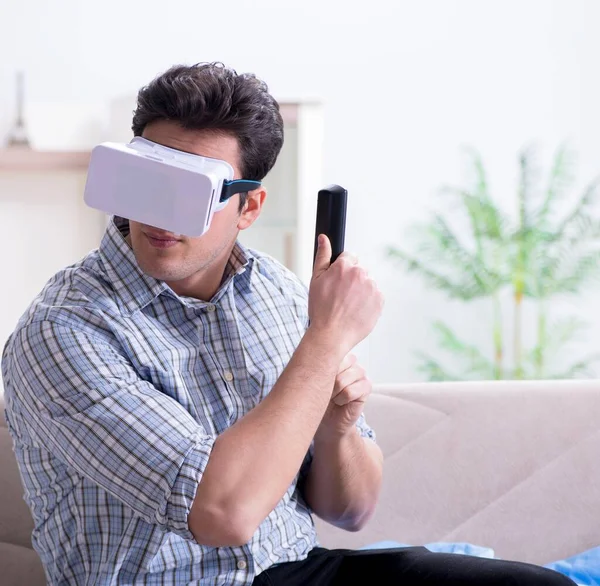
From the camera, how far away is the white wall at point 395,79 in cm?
419

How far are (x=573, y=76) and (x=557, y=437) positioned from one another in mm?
3072

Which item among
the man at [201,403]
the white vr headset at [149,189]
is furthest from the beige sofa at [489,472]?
the white vr headset at [149,189]

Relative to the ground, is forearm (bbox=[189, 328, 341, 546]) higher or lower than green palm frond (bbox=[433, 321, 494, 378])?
A: higher

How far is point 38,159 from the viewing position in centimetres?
391

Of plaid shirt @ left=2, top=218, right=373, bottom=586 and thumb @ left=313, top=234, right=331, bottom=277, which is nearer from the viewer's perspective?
plaid shirt @ left=2, top=218, right=373, bottom=586

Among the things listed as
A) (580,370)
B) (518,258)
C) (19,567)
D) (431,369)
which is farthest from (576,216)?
(19,567)

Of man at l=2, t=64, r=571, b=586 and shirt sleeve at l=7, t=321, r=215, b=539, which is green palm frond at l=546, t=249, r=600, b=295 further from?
shirt sleeve at l=7, t=321, r=215, b=539

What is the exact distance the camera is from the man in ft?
4.10

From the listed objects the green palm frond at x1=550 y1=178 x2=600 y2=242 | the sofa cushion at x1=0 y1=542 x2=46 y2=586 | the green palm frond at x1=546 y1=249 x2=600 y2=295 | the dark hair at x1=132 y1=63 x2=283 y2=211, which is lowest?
the sofa cushion at x1=0 y1=542 x2=46 y2=586

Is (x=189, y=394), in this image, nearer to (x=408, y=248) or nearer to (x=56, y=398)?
(x=56, y=398)

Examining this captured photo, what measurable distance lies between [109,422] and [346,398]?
41 cm

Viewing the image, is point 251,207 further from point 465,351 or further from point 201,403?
point 465,351

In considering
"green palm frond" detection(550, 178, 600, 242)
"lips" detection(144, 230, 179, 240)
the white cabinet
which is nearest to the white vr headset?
"lips" detection(144, 230, 179, 240)

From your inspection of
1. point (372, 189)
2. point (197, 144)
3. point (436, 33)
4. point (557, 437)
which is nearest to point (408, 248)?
point (372, 189)
